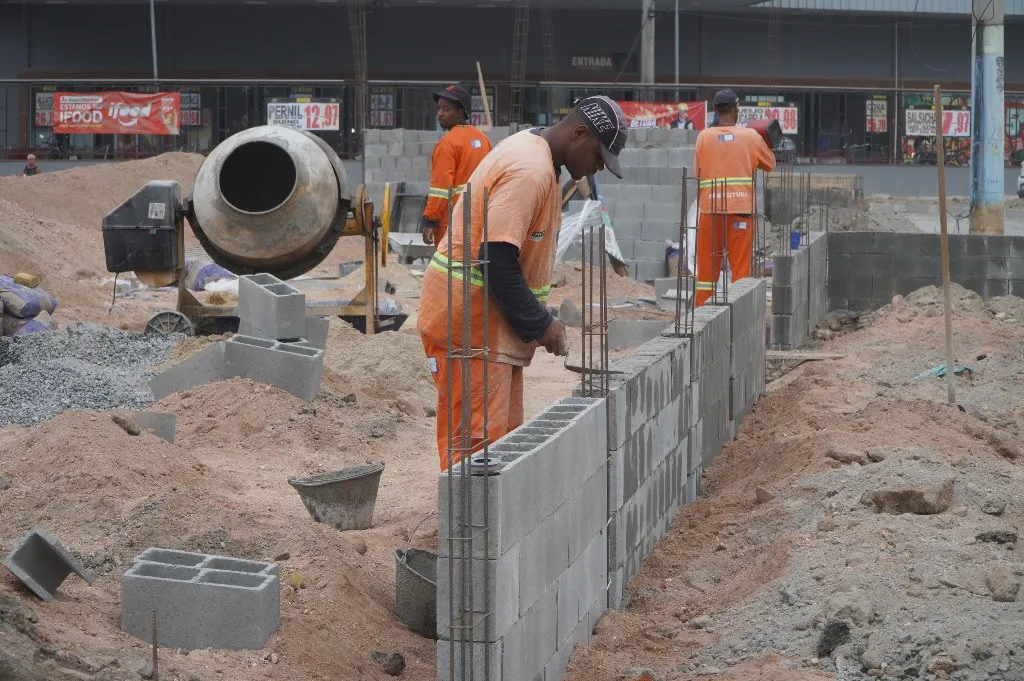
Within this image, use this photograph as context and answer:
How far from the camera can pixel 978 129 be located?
17.1 metres

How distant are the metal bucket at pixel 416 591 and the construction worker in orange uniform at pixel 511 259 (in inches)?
18.0

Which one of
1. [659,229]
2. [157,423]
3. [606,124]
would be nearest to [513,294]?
[606,124]

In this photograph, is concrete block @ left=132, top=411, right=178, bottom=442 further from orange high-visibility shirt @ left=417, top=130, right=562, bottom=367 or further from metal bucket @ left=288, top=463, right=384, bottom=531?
orange high-visibility shirt @ left=417, top=130, right=562, bottom=367

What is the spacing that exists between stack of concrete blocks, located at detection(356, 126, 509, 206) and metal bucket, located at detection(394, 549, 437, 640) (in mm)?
15911

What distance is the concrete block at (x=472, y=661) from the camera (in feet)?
12.4

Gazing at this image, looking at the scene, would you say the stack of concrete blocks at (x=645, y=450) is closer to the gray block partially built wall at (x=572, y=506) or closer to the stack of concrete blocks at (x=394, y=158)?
the gray block partially built wall at (x=572, y=506)

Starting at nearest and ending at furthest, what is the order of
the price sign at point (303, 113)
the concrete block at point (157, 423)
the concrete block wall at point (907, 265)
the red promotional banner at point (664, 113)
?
the concrete block at point (157, 423), the concrete block wall at point (907, 265), the price sign at point (303, 113), the red promotional banner at point (664, 113)

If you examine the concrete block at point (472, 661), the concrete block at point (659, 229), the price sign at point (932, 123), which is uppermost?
the price sign at point (932, 123)

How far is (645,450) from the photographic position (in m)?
5.68

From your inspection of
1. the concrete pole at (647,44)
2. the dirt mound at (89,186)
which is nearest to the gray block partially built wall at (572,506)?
the dirt mound at (89,186)

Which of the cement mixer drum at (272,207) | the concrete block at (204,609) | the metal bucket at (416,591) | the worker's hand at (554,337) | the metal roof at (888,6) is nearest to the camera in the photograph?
the concrete block at (204,609)

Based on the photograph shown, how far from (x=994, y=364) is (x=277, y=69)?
25048mm

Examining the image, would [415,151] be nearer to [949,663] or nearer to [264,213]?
[264,213]

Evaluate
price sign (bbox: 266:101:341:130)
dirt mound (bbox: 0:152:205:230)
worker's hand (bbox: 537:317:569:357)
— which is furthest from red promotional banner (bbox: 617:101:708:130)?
worker's hand (bbox: 537:317:569:357)
